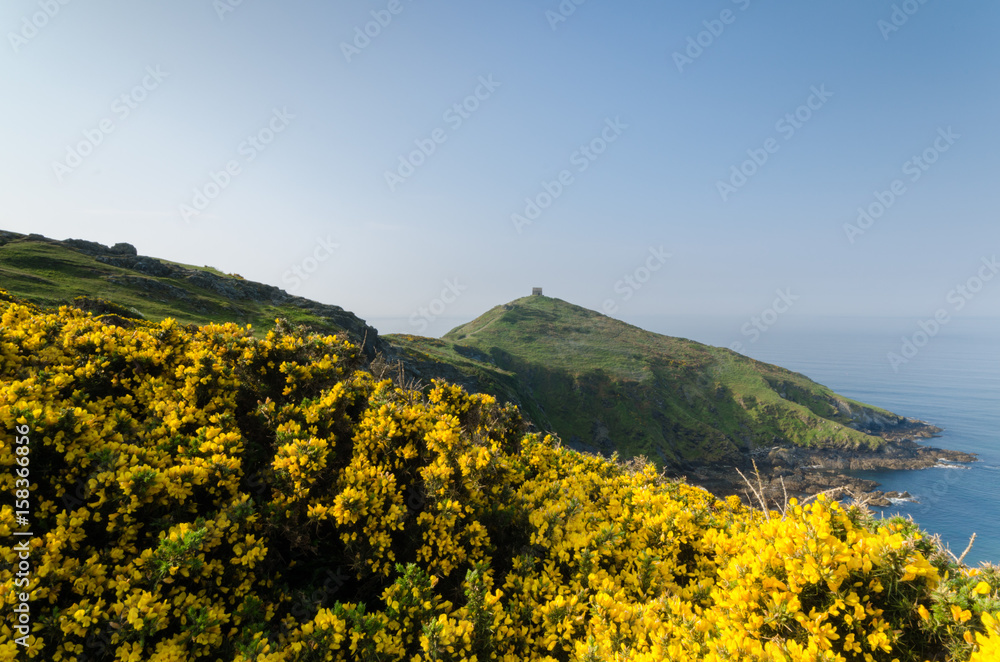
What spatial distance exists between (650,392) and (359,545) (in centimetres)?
9729

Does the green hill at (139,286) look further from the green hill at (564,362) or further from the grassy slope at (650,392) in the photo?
the grassy slope at (650,392)

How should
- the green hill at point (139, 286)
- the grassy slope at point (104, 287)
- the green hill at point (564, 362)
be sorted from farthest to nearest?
the green hill at point (564, 362) < the green hill at point (139, 286) < the grassy slope at point (104, 287)

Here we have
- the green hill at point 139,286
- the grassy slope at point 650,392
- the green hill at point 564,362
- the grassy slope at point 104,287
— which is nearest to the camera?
the grassy slope at point 104,287

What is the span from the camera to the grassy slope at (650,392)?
81.9 m

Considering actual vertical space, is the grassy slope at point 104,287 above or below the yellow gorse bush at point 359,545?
above

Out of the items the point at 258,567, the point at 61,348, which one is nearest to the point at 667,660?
the point at 258,567

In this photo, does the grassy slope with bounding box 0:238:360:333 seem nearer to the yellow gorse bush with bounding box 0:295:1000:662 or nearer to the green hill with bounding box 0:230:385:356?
the green hill with bounding box 0:230:385:356

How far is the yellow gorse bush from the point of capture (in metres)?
3.17

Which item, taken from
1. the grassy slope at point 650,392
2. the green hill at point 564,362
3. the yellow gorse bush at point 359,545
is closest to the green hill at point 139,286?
the green hill at point 564,362

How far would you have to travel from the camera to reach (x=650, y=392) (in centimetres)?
9400

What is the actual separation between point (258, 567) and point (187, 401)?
116 inches

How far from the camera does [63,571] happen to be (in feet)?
11.3

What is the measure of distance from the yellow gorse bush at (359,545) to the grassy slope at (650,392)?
5966 cm

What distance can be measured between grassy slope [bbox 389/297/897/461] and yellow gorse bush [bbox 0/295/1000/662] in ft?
196
